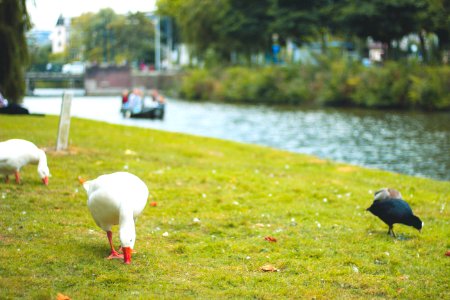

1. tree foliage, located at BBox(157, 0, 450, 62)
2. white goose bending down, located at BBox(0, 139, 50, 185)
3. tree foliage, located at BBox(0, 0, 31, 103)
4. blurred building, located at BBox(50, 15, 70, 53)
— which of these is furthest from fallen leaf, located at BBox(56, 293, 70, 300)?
tree foliage, located at BBox(157, 0, 450, 62)

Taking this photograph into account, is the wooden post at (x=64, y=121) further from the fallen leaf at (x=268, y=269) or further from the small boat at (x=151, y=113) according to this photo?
the small boat at (x=151, y=113)

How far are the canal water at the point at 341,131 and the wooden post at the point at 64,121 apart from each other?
1210 cm

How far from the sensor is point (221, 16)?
83188mm

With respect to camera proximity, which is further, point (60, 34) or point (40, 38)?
point (40, 38)

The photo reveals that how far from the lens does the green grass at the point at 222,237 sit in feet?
25.8

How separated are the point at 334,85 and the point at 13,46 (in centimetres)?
4289

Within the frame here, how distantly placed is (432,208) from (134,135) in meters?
13.6

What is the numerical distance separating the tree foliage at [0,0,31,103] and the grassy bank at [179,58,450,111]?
122 ft

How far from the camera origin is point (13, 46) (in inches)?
889

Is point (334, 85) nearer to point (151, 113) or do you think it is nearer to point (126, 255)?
point (151, 113)

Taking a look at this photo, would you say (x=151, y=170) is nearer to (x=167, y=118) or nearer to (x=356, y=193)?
(x=356, y=193)

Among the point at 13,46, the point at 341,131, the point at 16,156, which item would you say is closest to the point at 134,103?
the point at 341,131

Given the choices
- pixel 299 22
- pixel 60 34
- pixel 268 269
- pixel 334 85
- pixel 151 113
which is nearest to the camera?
pixel 268 269

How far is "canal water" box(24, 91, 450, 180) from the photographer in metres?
26.8
